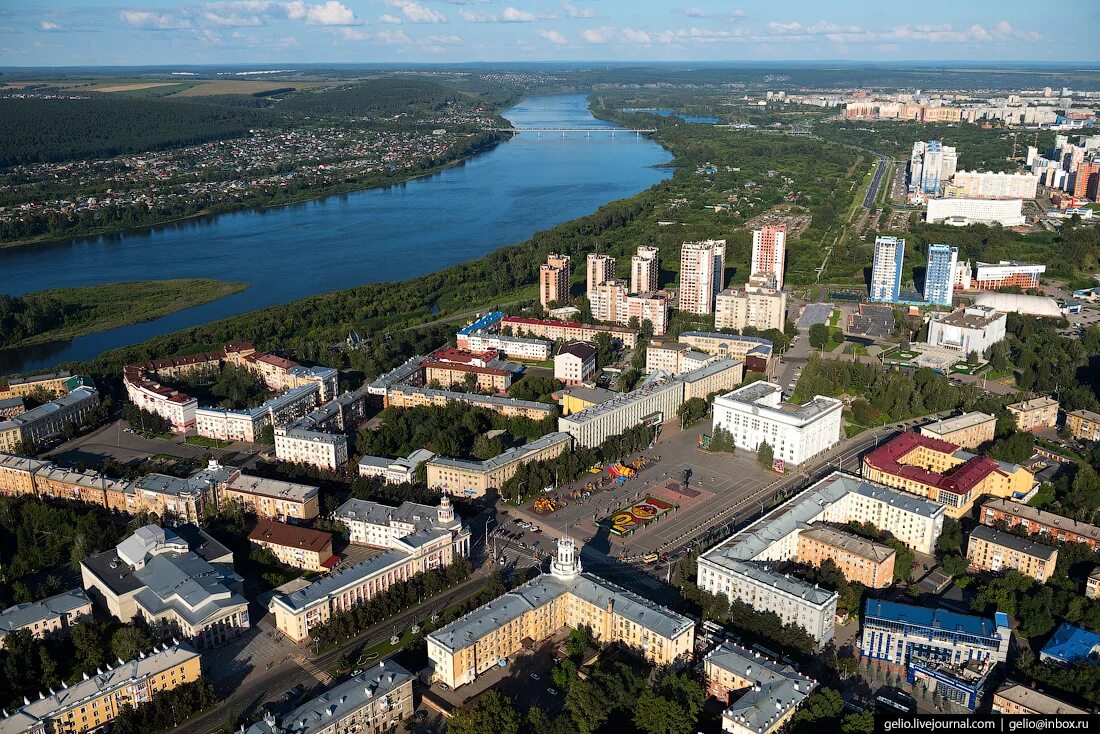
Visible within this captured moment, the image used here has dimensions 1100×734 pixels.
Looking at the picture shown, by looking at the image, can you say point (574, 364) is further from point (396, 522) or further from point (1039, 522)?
point (1039, 522)

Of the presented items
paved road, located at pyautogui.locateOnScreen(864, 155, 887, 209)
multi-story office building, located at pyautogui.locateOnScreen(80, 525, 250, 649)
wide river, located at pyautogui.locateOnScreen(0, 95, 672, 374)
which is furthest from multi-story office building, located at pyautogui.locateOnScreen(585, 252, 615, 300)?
paved road, located at pyautogui.locateOnScreen(864, 155, 887, 209)

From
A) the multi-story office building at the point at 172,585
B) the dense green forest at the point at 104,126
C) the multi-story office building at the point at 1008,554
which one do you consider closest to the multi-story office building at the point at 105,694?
the multi-story office building at the point at 172,585

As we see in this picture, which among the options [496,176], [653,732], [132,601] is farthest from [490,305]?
[496,176]

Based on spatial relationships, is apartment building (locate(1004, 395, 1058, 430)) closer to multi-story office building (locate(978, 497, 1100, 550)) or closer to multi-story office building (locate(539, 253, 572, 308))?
multi-story office building (locate(978, 497, 1100, 550))

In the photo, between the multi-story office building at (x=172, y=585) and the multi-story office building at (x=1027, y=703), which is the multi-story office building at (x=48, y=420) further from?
the multi-story office building at (x=1027, y=703)

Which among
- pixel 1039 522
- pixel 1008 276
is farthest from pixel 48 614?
pixel 1008 276

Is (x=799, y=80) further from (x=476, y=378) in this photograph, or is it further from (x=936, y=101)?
(x=476, y=378)
